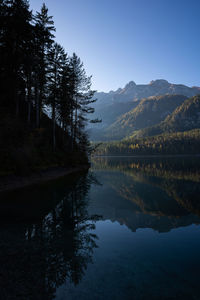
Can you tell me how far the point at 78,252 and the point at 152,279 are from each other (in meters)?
2.58

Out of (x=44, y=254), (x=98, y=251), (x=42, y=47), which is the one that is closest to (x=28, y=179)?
(x=44, y=254)

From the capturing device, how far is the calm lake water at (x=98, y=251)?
14.2ft

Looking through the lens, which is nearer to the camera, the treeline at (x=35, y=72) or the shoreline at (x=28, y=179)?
the shoreline at (x=28, y=179)

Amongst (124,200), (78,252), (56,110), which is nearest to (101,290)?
(78,252)

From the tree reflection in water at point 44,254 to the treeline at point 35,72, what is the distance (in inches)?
847

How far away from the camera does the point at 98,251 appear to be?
643cm

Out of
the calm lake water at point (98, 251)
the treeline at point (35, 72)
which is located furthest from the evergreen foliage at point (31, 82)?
the calm lake water at point (98, 251)

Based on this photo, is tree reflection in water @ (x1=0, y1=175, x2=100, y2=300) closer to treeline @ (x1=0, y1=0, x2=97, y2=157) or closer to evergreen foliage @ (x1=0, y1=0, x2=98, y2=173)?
evergreen foliage @ (x1=0, y1=0, x2=98, y2=173)

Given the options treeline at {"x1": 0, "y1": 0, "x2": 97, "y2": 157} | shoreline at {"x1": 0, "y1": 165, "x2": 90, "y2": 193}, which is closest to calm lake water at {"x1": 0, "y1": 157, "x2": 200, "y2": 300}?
shoreline at {"x1": 0, "y1": 165, "x2": 90, "y2": 193}

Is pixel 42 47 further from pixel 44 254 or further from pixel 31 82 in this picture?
pixel 44 254

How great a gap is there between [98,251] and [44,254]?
187cm

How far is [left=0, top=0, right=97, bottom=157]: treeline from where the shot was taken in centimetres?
2602

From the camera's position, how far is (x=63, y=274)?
4.91 meters

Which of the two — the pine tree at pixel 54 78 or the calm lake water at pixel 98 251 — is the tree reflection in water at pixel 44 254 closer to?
the calm lake water at pixel 98 251
